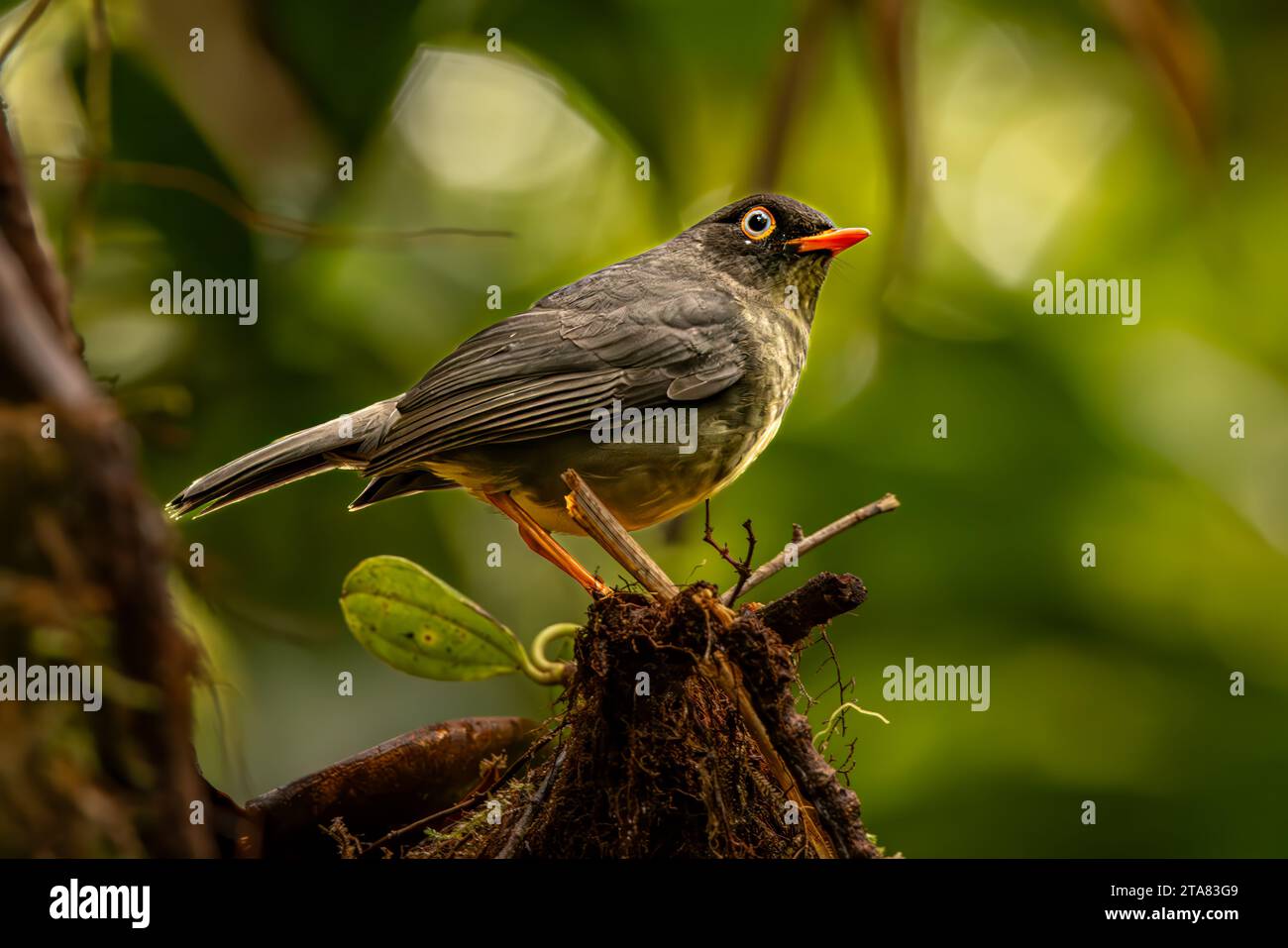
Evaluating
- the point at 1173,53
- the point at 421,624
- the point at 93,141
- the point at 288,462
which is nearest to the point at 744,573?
the point at 421,624

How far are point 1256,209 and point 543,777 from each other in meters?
5.75

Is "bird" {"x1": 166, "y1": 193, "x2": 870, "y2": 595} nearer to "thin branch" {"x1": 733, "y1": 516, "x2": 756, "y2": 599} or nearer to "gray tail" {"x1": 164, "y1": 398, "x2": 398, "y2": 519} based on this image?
"gray tail" {"x1": 164, "y1": 398, "x2": 398, "y2": 519}

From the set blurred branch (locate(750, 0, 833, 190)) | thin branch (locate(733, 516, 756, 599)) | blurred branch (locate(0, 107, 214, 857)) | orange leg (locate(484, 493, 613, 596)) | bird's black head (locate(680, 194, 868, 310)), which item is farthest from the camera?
blurred branch (locate(750, 0, 833, 190))

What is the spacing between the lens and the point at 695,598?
9.24ft

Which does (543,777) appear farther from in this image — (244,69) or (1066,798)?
(244,69)

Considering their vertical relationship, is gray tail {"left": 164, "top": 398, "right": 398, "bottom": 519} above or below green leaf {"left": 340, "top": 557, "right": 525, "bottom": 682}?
above

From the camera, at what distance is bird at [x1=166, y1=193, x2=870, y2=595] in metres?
4.00

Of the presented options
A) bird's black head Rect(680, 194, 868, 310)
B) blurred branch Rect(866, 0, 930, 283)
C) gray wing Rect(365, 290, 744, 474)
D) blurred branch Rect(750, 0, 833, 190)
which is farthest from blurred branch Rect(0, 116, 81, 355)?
blurred branch Rect(866, 0, 930, 283)

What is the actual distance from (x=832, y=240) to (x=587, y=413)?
47.0 inches

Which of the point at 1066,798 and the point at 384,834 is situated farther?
the point at 1066,798

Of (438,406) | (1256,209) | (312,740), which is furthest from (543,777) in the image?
(1256,209)

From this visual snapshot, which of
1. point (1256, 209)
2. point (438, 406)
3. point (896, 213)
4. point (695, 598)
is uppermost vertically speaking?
point (1256, 209)

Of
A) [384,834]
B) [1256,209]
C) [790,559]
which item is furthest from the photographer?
[1256,209]

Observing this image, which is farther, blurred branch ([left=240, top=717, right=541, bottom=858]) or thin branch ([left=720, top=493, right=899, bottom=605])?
blurred branch ([left=240, top=717, right=541, bottom=858])
